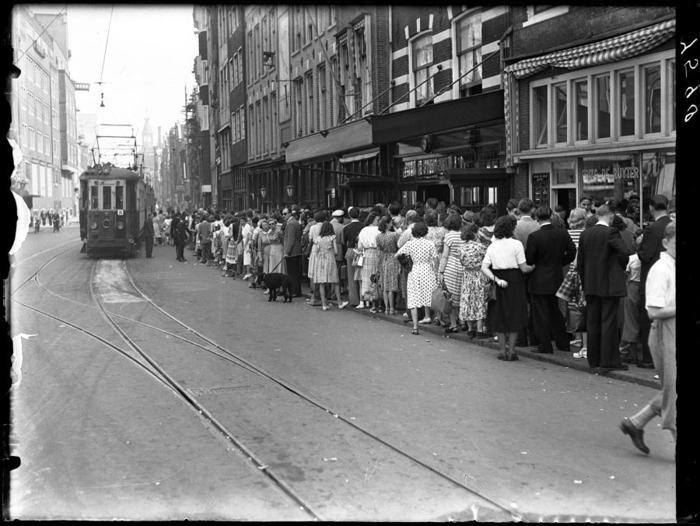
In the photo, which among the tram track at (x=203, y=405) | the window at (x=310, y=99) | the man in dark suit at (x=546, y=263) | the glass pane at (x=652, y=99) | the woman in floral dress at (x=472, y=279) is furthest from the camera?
the window at (x=310, y=99)

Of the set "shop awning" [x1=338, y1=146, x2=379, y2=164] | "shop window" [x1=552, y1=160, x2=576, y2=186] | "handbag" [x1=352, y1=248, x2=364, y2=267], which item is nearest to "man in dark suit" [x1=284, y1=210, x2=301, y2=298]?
"handbag" [x1=352, y1=248, x2=364, y2=267]

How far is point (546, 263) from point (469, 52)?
36.2ft

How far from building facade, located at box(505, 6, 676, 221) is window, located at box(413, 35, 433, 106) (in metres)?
4.83

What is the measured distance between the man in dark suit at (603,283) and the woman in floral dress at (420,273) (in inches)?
152

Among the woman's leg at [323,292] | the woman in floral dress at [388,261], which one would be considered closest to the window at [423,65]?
the woman's leg at [323,292]

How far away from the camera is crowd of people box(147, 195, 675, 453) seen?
904 centimetres

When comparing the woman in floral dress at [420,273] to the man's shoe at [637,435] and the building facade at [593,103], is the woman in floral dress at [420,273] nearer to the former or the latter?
the building facade at [593,103]

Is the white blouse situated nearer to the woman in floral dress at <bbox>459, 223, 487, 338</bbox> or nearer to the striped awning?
the woman in floral dress at <bbox>459, 223, 487, 338</bbox>

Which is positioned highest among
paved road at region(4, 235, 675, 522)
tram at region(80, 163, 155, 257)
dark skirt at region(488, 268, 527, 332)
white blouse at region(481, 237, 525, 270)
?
tram at region(80, 163, 155, 257)

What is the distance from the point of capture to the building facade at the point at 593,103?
1418 cm

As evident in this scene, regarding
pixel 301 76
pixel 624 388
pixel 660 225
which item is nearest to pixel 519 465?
pixel 624 388

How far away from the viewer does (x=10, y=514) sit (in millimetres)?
5047

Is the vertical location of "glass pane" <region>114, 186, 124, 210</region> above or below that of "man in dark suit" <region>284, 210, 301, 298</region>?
above
